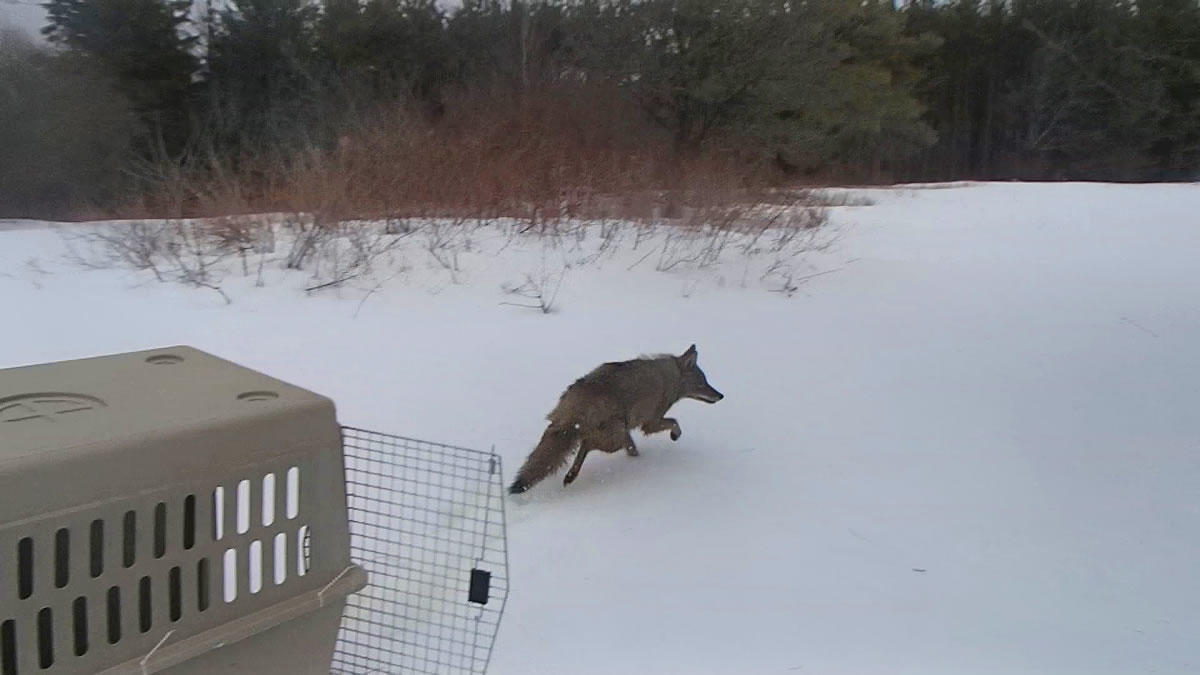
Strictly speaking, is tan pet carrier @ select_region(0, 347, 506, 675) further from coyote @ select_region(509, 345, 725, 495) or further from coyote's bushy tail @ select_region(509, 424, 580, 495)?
coyote @ select_region(509, 345, 725, 495)

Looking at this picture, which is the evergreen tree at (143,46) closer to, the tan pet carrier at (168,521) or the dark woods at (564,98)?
the dark woods at (564,98)

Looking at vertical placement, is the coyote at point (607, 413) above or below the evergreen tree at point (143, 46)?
below

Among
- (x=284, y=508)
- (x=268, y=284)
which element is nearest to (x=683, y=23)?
(x=268, y=284)

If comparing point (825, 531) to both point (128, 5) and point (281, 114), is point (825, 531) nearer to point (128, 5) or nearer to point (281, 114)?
point (281, 114)

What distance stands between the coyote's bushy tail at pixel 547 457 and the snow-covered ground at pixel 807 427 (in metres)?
0.12

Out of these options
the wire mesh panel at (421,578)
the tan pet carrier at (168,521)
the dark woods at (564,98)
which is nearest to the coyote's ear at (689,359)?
the wire mesh panel at (421,578)

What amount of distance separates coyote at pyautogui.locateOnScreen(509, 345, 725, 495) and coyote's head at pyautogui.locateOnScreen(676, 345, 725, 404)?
44 millimetres

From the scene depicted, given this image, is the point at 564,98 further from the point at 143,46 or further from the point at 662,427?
the point at 662,427

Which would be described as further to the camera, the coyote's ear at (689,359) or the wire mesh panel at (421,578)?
the coyote's ear at (689,359)

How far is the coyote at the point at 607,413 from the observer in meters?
4.98

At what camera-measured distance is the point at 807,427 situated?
246 inches

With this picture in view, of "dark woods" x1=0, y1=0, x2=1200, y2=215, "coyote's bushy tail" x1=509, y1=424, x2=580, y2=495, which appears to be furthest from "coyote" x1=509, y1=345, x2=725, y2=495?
"dark woods" x1=0, y1=0, x2=1200, y2=215

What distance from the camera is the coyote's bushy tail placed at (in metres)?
4.85

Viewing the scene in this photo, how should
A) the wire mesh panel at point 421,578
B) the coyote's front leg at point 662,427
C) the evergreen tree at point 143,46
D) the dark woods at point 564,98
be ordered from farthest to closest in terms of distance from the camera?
the evergreen tree at point 143,46, the dark woods at point 564,98, the coyote's front leg at point 662,427, the wire mesh panel at point 421,578
